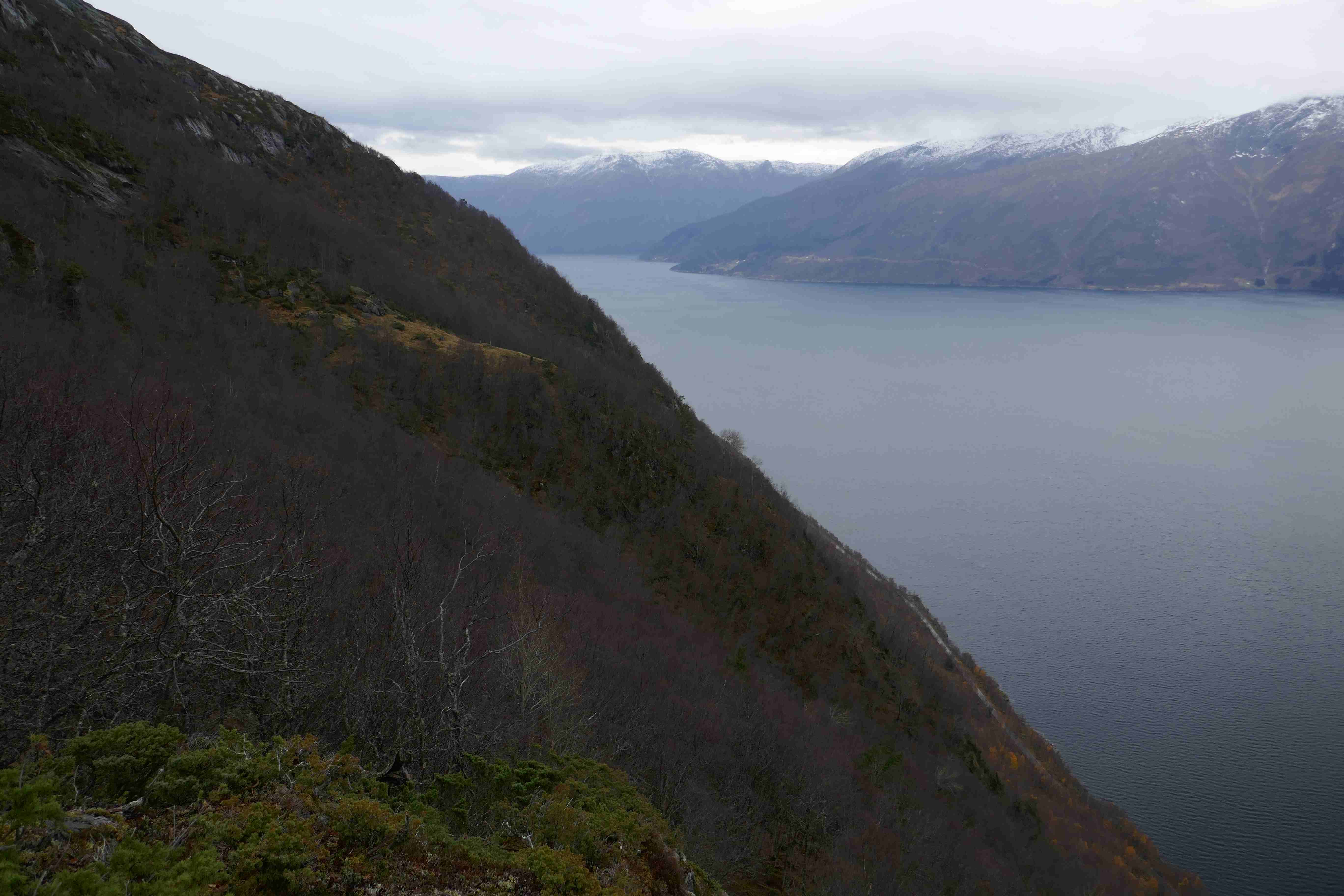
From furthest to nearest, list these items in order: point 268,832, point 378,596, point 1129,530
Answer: point 1129,530 → point 378,596 → point 268,832

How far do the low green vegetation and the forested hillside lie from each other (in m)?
0.03

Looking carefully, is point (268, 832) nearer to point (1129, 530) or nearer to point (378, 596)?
point (378, 596)

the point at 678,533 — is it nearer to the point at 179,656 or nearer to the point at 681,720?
the point at 681,720

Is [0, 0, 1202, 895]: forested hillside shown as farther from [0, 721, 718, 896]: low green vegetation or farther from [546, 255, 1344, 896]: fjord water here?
[546, 255, 1344, 896]: fjord water

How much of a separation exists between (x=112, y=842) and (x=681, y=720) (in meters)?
15.7

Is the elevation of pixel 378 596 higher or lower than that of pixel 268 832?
lower

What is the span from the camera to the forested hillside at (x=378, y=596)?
267 inches

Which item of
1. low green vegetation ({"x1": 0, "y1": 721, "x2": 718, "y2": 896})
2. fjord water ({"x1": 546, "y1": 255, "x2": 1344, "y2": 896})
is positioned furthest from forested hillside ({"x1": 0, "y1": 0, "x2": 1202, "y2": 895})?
fjord water ({"x1": 546, "y1": 255, "x2": 1344, "y2": 896})

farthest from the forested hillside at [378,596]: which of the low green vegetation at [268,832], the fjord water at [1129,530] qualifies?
the fjord water at [1129,530]

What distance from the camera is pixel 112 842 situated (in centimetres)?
516

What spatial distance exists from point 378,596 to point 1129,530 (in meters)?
57.1

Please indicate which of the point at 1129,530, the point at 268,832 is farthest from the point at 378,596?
the point at 1129,530

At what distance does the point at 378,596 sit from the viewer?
1477cm

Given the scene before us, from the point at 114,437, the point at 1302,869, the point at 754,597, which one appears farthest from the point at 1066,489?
the point at 114,437
